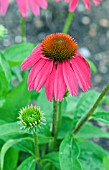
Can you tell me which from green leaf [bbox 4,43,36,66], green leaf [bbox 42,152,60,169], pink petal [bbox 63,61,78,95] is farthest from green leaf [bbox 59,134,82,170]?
green leaf [bbox 4,43,36,66]

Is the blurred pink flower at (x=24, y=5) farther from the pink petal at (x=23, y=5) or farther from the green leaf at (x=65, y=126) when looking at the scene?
the green leaf at (x=65, y=126)

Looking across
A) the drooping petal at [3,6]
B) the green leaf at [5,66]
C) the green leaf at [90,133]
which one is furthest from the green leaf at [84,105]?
the drooping petal at [3,6]

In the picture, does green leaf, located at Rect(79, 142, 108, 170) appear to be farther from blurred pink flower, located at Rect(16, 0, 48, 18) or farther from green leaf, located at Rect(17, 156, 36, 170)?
blurred pink flower, located at Rect(16, 0, 48, 18)

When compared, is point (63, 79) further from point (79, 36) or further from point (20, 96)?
point (79, 36)

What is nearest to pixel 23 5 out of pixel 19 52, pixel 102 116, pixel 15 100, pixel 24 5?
pixel 24 5

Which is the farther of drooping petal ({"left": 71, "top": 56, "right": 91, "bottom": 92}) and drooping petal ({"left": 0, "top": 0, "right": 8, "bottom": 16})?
drooping petal ({"left": 0, "top": 0, "right": 8, "bottom": 16})

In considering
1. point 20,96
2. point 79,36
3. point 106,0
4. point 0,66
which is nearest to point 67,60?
point 0,66
